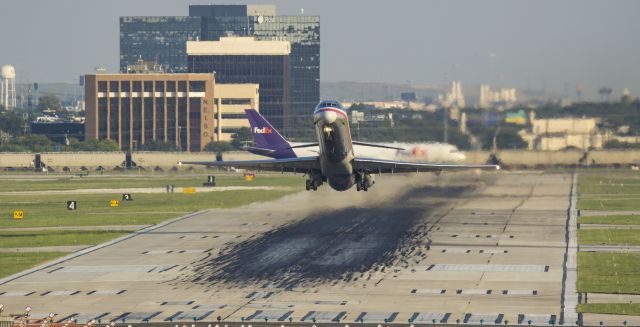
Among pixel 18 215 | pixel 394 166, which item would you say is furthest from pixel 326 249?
pixel 18 215

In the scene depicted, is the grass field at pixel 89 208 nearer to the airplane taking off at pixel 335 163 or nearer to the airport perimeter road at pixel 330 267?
the airport perimeter road at pixel 330 267

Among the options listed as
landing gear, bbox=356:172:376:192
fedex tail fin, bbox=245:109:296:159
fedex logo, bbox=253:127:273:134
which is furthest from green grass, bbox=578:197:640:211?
landing gear, bbox=356:172:376:192

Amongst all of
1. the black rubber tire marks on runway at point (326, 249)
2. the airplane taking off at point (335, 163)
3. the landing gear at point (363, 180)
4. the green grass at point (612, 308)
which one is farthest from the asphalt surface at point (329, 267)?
the airplane taking off at point (335, 163)

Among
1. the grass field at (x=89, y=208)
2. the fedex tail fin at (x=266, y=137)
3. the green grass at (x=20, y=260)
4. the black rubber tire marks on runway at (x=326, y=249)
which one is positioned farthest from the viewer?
the fedex tail fin at (x=266, y=137)

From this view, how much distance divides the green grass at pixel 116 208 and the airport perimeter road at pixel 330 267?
6946 mm

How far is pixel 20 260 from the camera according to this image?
10225 cm

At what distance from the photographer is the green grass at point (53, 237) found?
11281cm

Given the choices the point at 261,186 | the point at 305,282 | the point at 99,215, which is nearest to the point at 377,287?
the point at 305,282

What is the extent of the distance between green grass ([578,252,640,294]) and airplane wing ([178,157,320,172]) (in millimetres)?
22813

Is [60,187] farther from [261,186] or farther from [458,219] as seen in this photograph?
[458,219]

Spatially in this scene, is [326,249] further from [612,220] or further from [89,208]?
[89,208]

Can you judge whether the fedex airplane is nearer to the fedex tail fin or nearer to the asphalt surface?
the fedex tail fin

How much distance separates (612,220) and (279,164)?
44.6 m

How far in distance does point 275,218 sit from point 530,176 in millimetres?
69575
